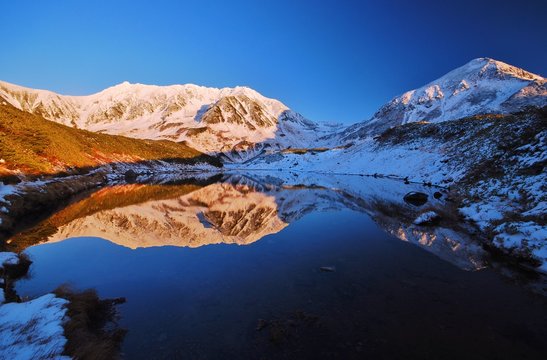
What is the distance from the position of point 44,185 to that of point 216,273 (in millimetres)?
37147

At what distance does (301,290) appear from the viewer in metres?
13.0

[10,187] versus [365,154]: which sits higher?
[365,154]

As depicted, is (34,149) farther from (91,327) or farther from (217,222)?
(91,327)

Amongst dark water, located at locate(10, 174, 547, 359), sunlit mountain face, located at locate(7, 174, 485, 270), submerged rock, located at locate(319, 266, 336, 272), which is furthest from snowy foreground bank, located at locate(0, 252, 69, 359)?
submerged rock, located at locate(319, 266, 336, 272)

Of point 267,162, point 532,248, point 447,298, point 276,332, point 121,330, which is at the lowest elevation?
point 121,330

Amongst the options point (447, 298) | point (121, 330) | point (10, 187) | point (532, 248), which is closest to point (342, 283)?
point (447, 298)

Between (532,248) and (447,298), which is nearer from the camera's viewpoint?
(447,298)

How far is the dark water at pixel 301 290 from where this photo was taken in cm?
908

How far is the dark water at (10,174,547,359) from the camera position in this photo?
9078 millimetres

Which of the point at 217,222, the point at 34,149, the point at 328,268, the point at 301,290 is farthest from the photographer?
the point at 34,149

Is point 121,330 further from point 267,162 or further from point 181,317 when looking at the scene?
point 267,162

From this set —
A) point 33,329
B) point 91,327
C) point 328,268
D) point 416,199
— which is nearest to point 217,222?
point 328,268

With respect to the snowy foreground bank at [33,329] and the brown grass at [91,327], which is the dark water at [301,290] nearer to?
the brown grass at [91,327]

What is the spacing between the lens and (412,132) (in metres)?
100
